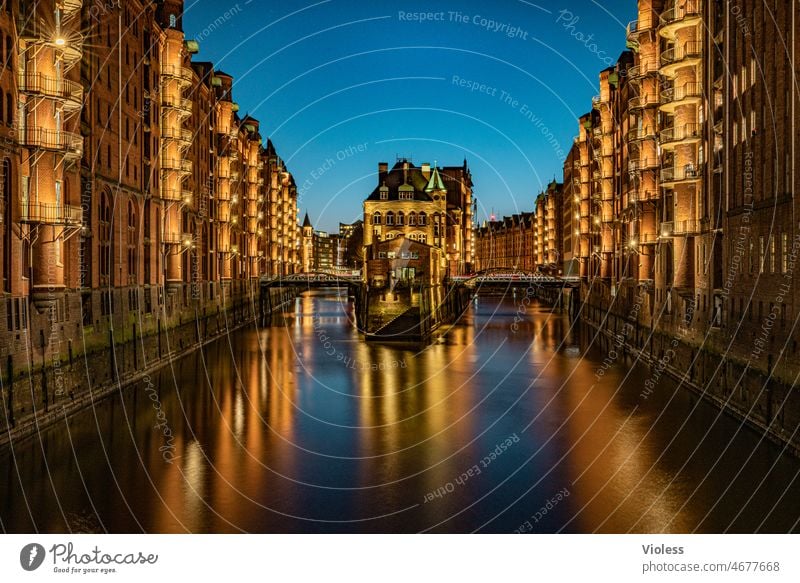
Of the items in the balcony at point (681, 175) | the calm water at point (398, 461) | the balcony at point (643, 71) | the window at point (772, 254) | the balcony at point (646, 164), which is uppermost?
the balcony at point (643, 71)

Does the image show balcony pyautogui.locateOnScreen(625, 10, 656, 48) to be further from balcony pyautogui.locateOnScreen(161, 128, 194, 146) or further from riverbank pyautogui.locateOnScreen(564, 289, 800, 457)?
balcony pyautogui.locateOnScreen(161, 128, 194, 146)

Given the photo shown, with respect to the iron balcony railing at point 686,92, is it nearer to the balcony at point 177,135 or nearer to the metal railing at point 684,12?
the metal railing at point 684,12

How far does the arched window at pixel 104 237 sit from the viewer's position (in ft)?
130

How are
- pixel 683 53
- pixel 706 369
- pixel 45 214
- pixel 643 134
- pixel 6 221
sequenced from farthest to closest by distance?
pixel 643 134 → pixel 683 53 → pixel 706 369 → pixel 45 214 → pixel 6 221

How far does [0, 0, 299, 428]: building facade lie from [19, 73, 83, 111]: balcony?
0.14ft

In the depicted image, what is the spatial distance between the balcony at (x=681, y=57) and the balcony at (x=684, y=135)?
2849 mm

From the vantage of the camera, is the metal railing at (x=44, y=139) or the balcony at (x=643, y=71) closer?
the metal railing at (x=44, y=139)

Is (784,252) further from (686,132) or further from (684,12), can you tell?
(684,12)

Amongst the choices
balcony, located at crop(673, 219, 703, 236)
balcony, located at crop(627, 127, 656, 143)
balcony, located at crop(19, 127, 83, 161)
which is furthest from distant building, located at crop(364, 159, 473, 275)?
balcony, located at crop(19, 127, 83, 161)

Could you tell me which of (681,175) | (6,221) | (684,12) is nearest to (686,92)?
(684,12)

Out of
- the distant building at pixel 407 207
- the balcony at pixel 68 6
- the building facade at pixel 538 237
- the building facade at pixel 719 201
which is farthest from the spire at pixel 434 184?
the balcony at pixel 68 6

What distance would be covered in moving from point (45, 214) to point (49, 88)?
4479 millimetres

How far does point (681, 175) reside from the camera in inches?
1581

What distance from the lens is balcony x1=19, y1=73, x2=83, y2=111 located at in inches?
1113
